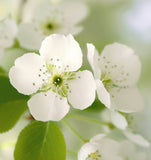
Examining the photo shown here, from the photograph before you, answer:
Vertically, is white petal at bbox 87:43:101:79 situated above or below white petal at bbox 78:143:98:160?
above

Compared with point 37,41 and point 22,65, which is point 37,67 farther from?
point 37,41

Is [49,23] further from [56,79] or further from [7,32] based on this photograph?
[56,79]

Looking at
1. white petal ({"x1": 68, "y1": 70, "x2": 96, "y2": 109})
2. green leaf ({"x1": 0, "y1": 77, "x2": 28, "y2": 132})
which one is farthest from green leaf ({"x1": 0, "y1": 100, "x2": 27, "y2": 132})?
white petal ({"x1": 68, "y1": 70, "x2": 96, "y2": 109})

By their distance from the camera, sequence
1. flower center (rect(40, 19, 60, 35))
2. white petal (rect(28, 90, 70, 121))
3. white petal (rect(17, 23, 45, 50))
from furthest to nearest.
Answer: flower center (rect(40, 19, 60, 35)), white petal (rect(17, 23, 45, 50)), white petal (rect(28, 90, 70, 121))

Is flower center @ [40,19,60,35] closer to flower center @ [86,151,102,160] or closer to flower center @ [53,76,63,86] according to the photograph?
flower center @ [53,76,63,86]

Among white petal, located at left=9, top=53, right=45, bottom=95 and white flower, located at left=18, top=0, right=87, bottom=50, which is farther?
white flower, located at left=18, top=0, right=87, bottom=50

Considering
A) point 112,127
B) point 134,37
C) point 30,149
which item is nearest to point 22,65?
point 30,149

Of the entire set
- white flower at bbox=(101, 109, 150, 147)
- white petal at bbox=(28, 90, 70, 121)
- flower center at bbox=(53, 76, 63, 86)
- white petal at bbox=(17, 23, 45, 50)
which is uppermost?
white petal at bbox=(17, 23, 45, 50)
